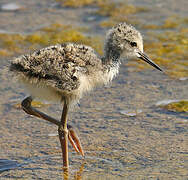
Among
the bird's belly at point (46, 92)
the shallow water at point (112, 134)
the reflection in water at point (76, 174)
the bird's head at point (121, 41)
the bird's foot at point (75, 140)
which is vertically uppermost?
the bird's head at point (121, 41)

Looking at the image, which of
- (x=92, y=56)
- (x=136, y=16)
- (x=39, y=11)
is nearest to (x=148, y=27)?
(x=136, y=16)

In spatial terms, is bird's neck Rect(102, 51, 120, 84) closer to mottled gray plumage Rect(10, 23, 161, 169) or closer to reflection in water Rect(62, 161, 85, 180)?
mottled gray plumage Rect(10, 23, 161, 169)

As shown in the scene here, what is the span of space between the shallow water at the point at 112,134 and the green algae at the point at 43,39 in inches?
15.9

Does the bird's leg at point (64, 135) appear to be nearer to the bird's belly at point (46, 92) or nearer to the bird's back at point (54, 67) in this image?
the bird's belly at point (46, 92)

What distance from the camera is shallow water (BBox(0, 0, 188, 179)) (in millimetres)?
3982

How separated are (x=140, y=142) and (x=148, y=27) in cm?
280

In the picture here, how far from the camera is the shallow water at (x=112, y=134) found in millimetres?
3982

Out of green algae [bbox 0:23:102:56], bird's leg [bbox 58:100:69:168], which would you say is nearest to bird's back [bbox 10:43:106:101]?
bird's leg [bbox 58:100:69:168]

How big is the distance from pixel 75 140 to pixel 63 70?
714 millimetres

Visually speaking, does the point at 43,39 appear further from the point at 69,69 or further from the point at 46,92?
the point at 69,69

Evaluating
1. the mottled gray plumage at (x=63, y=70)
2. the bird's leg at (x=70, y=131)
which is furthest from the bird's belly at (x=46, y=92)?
the bird's leg at (x=70, y=131)

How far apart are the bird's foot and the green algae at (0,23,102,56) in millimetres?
2166

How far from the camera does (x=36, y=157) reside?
418 centimetres

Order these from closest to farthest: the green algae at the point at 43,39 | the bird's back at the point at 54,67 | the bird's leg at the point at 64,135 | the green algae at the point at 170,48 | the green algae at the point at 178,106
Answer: the bird's back at the point at 54,67, the bird's leg at the point at 64,135, the green algae at the point at 178,106, the green algae at the point at 170,48, the green algae at the point at 43,39
